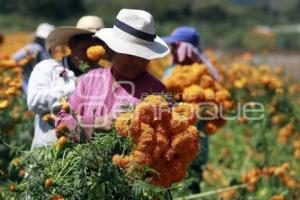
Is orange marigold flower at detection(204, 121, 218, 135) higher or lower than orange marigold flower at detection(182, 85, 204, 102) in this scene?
lower

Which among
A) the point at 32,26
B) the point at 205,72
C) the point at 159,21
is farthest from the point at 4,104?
the point at 159,21

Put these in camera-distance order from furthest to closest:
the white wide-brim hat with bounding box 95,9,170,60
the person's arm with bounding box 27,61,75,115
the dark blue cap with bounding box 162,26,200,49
→ the dark blue cap with bounding box 162,26,200,49 → the person's arm with bounding box 27,61,75,115 → the white wide-brim hat with bounding box 95,9,170,60

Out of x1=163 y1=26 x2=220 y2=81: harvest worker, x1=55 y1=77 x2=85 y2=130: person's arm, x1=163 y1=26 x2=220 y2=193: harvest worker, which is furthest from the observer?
x1=163 y1=26 x2=220 y2=81: harvest worker

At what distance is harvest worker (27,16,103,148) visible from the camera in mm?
4055

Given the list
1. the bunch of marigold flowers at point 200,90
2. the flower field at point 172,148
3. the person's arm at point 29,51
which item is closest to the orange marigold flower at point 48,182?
the flower field at point 172,148

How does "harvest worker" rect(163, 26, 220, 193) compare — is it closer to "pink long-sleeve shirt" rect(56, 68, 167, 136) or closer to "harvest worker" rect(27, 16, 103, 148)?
"harvest worker" rect(27, 16, 103, 148)

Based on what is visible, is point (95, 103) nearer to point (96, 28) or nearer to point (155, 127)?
point (155, 127)

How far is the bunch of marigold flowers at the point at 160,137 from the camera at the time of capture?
3.15m

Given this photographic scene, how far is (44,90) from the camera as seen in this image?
4.07 m

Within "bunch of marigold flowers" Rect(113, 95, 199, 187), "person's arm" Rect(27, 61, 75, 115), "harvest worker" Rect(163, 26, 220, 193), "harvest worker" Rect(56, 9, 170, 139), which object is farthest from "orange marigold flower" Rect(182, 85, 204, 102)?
"bunch of marigold flowers" Rect(113, 95, 199, 187)

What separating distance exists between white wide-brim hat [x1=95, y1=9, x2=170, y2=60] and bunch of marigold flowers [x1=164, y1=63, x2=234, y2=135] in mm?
1116

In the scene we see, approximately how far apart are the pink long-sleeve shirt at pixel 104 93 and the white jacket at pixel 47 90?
290mm

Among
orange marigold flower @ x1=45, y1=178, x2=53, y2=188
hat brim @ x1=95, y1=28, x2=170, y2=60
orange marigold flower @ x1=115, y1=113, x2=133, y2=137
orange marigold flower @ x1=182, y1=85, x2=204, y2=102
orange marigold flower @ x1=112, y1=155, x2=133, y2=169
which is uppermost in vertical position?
hat brim @ x1=95, y1=28, x2=170, y2=60

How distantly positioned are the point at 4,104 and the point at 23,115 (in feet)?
3.00
